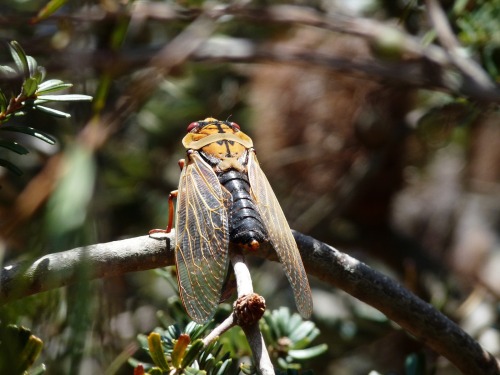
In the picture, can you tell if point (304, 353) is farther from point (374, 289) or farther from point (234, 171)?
point (234, 171)

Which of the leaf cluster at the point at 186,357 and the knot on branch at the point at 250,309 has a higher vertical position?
the knot on branch at the point at 250,309

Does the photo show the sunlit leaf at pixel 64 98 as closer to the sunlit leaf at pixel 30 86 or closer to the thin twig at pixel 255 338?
the sunlit leaf at pixel 30 86

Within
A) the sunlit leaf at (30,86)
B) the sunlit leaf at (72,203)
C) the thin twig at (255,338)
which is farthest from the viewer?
the sunlit leaf at (30,86)

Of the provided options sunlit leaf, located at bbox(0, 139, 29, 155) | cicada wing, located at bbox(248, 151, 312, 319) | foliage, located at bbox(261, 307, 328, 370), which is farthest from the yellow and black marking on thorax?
sunlit leaf, located at bbox(0, 139, 29, 155)

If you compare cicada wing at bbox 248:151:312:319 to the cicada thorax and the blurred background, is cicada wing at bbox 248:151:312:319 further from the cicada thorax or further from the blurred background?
the blurred background

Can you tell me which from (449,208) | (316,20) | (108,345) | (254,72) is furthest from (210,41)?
(449,208)

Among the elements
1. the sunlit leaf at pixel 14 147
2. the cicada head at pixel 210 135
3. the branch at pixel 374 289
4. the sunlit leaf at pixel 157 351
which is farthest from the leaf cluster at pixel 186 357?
the cicada head at pixel 210 135

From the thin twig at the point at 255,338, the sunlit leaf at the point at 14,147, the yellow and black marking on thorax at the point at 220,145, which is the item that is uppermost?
the sunlit leaf at the point at 14,147

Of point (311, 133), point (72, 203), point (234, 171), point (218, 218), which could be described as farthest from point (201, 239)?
point (311, 133)
